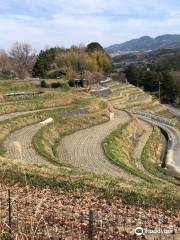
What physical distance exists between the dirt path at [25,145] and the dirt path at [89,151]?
6.49 feet

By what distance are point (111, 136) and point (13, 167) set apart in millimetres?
19511

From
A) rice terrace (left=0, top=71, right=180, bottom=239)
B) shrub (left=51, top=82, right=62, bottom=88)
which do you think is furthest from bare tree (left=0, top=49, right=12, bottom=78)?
rice terrace (left=0, top=71, right=180, bottom=239)

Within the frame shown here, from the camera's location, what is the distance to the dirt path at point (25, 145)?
832 inches

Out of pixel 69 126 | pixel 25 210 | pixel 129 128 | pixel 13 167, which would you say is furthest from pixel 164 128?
pixel 25 210

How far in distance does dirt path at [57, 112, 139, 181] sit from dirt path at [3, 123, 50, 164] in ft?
6.49

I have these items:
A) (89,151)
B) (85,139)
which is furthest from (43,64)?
(89,151)

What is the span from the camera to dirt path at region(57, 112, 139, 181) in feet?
72.6

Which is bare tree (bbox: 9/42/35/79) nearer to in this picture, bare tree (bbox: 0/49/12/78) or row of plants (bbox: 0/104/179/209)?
bare tree (bbox: 0/49/12/78)

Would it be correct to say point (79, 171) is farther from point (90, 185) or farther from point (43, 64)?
point (43, 64)

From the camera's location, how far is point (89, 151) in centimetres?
2712

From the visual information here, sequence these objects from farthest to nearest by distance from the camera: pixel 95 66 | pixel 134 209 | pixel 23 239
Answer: pixel 95 66
pixel 134 209
pixel 23 239

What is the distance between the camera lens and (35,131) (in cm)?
3027

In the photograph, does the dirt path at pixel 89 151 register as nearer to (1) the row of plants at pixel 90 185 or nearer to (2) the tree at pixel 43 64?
(1) the row of plants at pixel 90 185

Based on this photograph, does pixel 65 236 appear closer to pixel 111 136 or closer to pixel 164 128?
pixel 111 136
